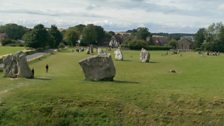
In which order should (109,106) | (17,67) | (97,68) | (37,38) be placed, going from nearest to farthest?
(109,106) → (97,68) → (17,67) → (37,38)

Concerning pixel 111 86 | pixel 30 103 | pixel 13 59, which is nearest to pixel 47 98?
pixel 30 103

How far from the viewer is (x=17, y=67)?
1645 inches

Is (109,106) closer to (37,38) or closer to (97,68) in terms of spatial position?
(97,68)

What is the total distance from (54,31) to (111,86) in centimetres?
15725

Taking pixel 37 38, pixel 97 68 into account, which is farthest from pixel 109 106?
pixel 37 38

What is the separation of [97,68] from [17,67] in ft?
24.8

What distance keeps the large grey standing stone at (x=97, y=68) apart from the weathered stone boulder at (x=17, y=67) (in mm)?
5414

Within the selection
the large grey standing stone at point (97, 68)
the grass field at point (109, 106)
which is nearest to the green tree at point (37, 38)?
the large grey standing stone at point (97, 68)

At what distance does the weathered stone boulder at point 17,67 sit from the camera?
136 feet

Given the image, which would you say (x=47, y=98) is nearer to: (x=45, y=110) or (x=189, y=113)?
(x=45, y=110)

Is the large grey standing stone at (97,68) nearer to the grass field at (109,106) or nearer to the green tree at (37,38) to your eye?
the grass field at (109,106)

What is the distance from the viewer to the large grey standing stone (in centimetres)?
3906

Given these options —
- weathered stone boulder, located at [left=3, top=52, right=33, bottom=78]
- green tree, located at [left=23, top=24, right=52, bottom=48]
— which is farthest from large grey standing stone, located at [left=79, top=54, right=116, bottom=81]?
green tree, located at [left=23, top=24, right=52, bottom=48]

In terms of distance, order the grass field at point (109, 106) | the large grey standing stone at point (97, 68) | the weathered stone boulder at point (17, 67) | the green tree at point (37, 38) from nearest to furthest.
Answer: the grass field at point (109, 106), the large grey standing stone at point (97, 68), the weathered stone boulder at point (17, 67), the green tree at point (37, 38)
